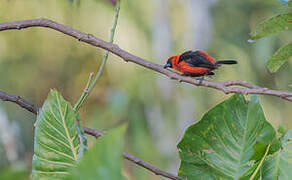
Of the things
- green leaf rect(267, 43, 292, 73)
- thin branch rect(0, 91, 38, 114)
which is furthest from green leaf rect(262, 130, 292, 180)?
thin branch rect(0, 91, 38, 114)

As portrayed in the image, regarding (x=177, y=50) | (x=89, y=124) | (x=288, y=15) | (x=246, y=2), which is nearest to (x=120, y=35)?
(x=177, y=50)

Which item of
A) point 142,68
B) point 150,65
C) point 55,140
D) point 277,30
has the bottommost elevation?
point 55,140

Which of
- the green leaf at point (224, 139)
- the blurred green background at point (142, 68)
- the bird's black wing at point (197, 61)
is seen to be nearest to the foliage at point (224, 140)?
the green leaf at point (224, 139)

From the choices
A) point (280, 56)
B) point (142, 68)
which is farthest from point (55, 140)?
point (142, 68)

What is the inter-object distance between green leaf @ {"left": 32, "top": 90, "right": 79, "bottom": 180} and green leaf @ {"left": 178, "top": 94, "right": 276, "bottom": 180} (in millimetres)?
224

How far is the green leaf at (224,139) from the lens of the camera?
84 cm

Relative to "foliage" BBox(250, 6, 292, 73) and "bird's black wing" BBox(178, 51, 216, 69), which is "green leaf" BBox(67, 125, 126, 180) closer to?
"foliage" BBox(250, 6, 292, 73)

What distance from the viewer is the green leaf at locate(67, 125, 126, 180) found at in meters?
0.44

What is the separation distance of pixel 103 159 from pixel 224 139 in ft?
1.49

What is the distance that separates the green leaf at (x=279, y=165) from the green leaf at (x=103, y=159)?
37cm

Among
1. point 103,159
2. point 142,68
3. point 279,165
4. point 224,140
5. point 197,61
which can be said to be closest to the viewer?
point 103,159

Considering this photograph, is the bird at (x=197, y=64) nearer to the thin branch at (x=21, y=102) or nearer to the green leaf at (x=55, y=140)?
the thin branch at (x=21, y=102)

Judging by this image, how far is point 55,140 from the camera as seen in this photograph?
75 centimetres

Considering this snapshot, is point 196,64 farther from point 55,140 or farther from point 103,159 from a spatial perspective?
point 103,159
